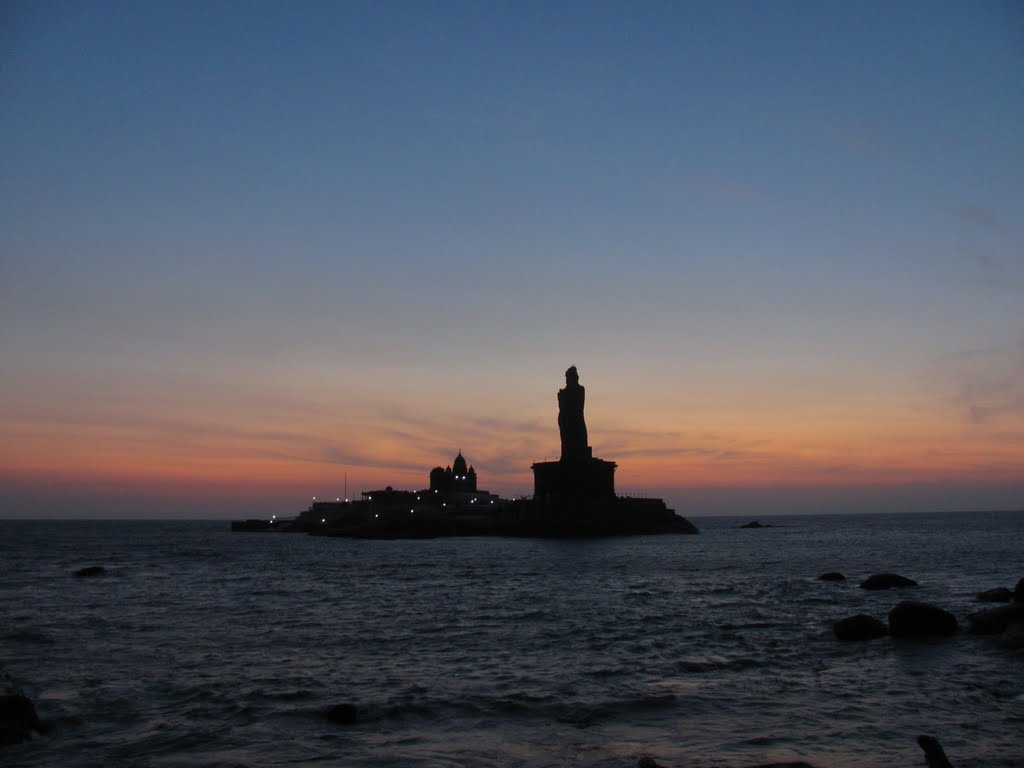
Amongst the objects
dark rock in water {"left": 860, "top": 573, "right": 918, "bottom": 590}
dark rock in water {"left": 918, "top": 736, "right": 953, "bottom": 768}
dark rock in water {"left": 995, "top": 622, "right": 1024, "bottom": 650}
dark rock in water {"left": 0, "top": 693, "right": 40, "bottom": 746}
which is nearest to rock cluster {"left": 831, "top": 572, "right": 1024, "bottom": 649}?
dark rock in water {"left": 995, "top": 622, "right": 1024, "bottom": 650}

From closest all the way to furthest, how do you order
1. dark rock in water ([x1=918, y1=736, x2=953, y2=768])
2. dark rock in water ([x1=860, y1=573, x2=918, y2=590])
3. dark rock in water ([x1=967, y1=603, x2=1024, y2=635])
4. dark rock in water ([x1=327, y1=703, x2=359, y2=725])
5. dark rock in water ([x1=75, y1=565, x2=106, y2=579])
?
1. dark rock in water ([x1=918, y1=736, x2=953, y2=768])
2. dark rock in water ([x1=327, y1=703, x2=359, y2=725])
3. dark rock in water ([x1=967, y1=603, x2=1024, y2=635])
4. dark rock in water ([x1=860, y1=573, x2=918, y2=590])
5. dark rock in water ([x1=75, y1=565, x2=106, y2=579])

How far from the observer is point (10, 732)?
17953 mm

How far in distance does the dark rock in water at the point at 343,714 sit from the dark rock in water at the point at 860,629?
19.0 metres

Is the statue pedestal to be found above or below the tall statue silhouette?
below

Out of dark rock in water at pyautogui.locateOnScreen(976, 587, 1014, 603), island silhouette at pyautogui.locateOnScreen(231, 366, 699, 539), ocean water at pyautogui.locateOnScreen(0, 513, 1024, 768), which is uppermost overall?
→ island silhouette at pyautogui.locateOnScreen(231, 366, 699, 539)

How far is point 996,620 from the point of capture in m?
30.6

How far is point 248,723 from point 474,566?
54.3 m

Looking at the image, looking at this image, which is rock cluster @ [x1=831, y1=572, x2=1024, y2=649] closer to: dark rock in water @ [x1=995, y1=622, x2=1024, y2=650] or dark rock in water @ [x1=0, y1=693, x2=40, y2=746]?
dark rock in water @ [x1=995, y1=622, x2=1024, y2=650]

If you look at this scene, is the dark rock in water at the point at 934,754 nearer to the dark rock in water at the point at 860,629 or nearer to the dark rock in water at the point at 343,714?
the dark rock in water at the point at 343,714

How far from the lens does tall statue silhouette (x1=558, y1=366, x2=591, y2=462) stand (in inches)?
6024

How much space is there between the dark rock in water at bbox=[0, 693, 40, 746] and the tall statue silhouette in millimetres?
133132

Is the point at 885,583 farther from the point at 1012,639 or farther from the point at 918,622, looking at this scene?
the point at 1012,639

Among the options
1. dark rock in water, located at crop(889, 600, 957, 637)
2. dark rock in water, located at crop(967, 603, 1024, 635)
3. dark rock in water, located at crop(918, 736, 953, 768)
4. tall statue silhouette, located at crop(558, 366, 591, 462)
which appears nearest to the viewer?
dark rock in water, located at crop(918, 736, 953, 768)

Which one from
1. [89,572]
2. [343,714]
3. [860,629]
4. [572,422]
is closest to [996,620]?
[860,629]
